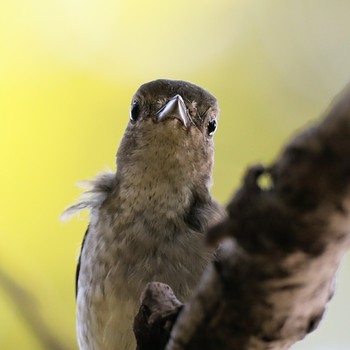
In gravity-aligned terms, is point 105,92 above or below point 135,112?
above

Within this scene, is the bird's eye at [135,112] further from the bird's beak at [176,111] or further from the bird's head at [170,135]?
the bird's beak at [176,111]

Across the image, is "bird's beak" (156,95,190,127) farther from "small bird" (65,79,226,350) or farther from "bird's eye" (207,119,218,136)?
"bird's eye" (207,119,218,136)

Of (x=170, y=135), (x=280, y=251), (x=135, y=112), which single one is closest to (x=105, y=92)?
(x=135, y=112)

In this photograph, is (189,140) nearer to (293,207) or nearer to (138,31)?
(293,207)

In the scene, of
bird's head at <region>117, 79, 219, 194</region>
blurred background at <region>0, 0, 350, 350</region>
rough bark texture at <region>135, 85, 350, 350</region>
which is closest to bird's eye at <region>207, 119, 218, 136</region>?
bird's head at <region>117, 79, 219, 194</region>

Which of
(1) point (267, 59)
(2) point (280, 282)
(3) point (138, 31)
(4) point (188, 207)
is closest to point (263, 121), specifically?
(1) point (267, 59)

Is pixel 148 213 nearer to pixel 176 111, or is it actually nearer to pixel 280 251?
pixel 176 111
